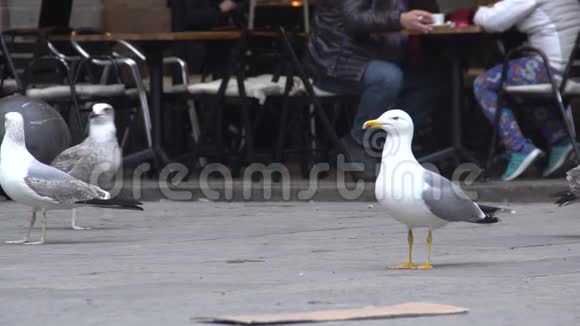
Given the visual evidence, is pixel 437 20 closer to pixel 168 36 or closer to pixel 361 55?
pixel 361 55

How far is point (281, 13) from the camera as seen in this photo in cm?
1367

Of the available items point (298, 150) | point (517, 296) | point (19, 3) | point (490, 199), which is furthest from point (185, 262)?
point (19, 3)

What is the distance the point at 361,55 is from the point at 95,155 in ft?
8.09

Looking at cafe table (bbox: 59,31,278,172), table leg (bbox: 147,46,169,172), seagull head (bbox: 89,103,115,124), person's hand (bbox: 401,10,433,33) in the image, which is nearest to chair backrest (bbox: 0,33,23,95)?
cafe table (bbox: 59,31,278,172)

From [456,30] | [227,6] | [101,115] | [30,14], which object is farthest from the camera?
[30,14]

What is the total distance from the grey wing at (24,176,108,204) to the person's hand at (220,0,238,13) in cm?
594

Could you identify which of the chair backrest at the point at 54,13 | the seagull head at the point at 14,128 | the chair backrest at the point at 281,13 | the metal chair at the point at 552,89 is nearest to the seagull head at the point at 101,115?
the seagull head at the point at 14,128

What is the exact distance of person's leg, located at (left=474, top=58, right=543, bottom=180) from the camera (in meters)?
11.2

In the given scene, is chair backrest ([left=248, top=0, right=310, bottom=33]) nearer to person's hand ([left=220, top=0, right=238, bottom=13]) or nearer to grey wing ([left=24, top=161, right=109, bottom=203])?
person's hand ([left=220, top=0, right=238, bottom=13])

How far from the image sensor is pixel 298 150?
40.1ft

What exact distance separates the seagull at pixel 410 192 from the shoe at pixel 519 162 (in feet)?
13.1

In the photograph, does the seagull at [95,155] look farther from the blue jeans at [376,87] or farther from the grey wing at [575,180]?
the grey wing at [575,180]

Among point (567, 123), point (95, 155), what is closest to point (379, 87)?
point (567, 123)

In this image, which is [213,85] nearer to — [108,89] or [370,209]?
[108,89]
